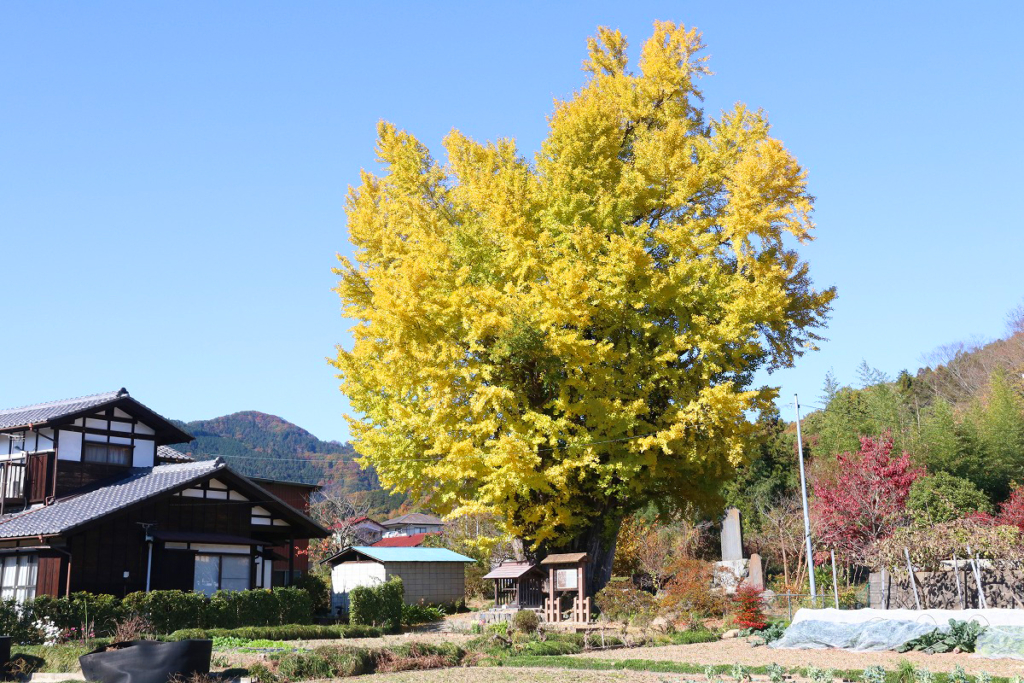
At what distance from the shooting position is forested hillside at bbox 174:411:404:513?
313 ft

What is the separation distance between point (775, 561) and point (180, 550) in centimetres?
2238

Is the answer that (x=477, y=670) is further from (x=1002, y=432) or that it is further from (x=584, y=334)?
(x=1002, y=432)

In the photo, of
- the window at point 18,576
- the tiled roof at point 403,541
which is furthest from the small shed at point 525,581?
the tiled roof at point 403,541

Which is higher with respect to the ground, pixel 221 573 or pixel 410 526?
pixel 410 526

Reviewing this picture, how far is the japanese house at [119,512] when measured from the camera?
24.8 metres

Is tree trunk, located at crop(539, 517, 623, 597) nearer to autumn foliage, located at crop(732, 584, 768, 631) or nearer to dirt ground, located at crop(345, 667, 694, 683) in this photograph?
autumn foliage, located at crop(732, 584, 768, 631)

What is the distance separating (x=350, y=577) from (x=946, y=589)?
67.3 ft

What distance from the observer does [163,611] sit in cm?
2380

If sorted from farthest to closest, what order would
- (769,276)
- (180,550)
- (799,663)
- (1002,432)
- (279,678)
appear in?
1. (1002,432)
2. (180,550)
3. (769,276)
4. (799,663)
5. (279,678)

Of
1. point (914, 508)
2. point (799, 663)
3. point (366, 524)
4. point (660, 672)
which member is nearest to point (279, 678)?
point (660, 672)

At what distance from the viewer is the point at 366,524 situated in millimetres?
59562

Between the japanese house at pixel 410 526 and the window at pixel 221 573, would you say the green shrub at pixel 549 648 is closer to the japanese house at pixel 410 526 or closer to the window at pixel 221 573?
the window at pixel 221 573

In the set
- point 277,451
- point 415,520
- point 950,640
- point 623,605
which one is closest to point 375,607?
point 623,605

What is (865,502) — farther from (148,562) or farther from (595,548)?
(148,562)
